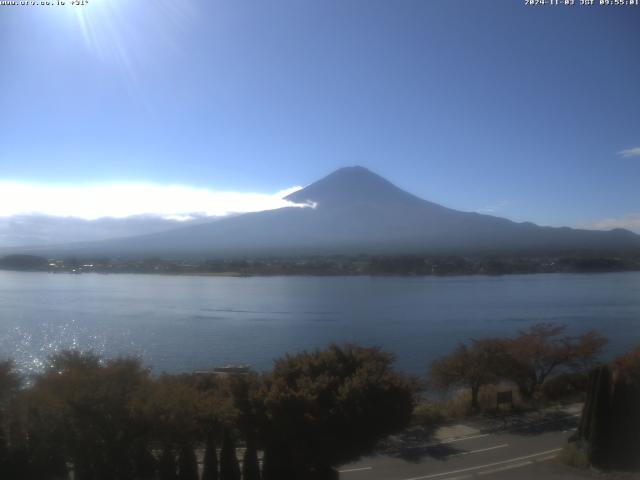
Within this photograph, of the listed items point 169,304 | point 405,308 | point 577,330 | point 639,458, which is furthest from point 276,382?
point 169,304

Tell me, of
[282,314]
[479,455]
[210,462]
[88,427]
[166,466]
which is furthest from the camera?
[282,314]

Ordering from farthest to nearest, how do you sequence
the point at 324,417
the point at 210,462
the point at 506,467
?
the point at 506,467 → the point at 324,417 → the point at 210,462

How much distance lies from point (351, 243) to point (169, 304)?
3260 centimetres

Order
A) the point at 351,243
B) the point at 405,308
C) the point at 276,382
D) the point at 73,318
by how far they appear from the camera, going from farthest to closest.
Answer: the point at 351,243
the point at 405,308
the point at 73,318
the point at 276,382

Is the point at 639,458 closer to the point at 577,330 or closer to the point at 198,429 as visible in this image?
the point at 198,429

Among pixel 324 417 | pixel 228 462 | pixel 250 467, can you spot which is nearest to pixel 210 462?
pixel 228 462

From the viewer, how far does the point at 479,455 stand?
590cm

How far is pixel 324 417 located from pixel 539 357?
6.13 meters

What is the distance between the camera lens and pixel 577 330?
720 inches

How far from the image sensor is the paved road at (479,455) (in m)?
5.24

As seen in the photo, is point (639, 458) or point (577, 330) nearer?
point (639, 458)

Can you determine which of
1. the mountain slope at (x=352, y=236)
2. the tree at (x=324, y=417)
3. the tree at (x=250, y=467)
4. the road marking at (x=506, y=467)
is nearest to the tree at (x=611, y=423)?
the road marking at (x=506, y=467)

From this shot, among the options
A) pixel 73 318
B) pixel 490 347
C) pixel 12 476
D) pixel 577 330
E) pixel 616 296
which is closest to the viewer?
pixel 12 476

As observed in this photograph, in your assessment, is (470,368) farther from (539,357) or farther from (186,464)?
(186,464)
